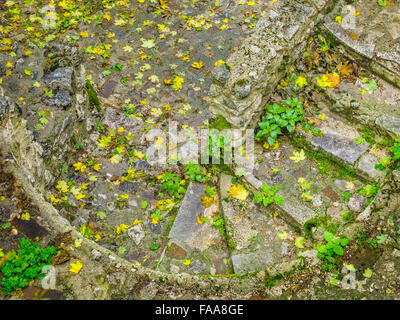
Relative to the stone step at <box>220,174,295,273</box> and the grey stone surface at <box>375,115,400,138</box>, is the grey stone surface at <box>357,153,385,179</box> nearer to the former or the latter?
the grey stone surface at <box>375,115,400,138</box>

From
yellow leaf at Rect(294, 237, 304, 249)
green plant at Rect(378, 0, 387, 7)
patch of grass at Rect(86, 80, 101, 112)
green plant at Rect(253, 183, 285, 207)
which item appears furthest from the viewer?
green plant at Rect(378, 0, 387, 7)

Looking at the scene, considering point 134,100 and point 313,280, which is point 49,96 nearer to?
point 134,100

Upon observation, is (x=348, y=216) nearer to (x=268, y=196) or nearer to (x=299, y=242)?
(x=299, y=242)

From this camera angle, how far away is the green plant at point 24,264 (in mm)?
3074

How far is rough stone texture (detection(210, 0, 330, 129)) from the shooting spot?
4.20 m

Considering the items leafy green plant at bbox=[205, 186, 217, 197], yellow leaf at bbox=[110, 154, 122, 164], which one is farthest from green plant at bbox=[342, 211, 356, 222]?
yellow leaf at bbox=[110, 154, 122, 164]

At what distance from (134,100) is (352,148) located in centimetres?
325

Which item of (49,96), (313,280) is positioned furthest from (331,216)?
(49,96)

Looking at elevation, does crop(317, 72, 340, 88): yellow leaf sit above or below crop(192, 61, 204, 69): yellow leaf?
above

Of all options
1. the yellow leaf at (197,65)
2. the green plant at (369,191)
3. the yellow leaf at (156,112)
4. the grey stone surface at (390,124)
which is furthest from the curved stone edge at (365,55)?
the yellow leaf at (156,112)

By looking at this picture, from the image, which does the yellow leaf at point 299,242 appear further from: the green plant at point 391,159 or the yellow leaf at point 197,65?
the yellow leaf at point 197,65

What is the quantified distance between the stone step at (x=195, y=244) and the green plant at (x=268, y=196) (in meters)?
0.54

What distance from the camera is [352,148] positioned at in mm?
4414

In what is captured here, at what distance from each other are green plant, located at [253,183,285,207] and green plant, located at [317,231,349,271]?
0.76m
